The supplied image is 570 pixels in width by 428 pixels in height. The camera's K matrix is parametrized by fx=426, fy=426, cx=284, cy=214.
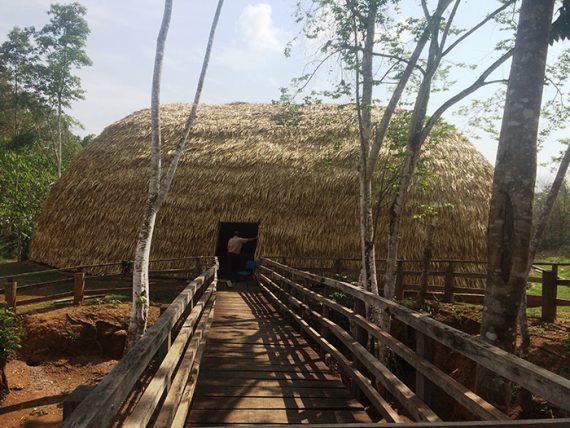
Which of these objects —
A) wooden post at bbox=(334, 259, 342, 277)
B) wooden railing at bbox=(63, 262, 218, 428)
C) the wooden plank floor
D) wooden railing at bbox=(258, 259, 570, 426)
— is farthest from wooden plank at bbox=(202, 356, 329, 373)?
wooden post at bbox=(334, 259, 342, 277)

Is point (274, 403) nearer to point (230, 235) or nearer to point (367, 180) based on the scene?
point (367, 180)

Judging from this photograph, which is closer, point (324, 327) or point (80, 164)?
point (324, 327)

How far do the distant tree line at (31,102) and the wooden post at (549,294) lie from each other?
20.1m

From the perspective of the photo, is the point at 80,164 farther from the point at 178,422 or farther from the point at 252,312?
the point at 178,422

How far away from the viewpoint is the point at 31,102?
24.5 m

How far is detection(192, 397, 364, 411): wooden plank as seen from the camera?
12.1 feet

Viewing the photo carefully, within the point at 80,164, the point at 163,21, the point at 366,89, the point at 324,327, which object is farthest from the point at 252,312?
the point at 80,164

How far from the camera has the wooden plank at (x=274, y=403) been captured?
3.68m

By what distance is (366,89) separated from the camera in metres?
7.83

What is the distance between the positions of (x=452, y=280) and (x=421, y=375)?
841cm

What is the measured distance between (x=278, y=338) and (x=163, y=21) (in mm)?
6392

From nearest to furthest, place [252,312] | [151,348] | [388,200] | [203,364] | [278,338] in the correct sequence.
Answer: [151,348] → [203,364] → [278,338] → [252,312] → [388,200]

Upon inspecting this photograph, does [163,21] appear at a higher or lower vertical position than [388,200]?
higher

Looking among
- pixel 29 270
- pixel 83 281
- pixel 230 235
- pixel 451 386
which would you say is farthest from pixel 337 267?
pixel 29 270
